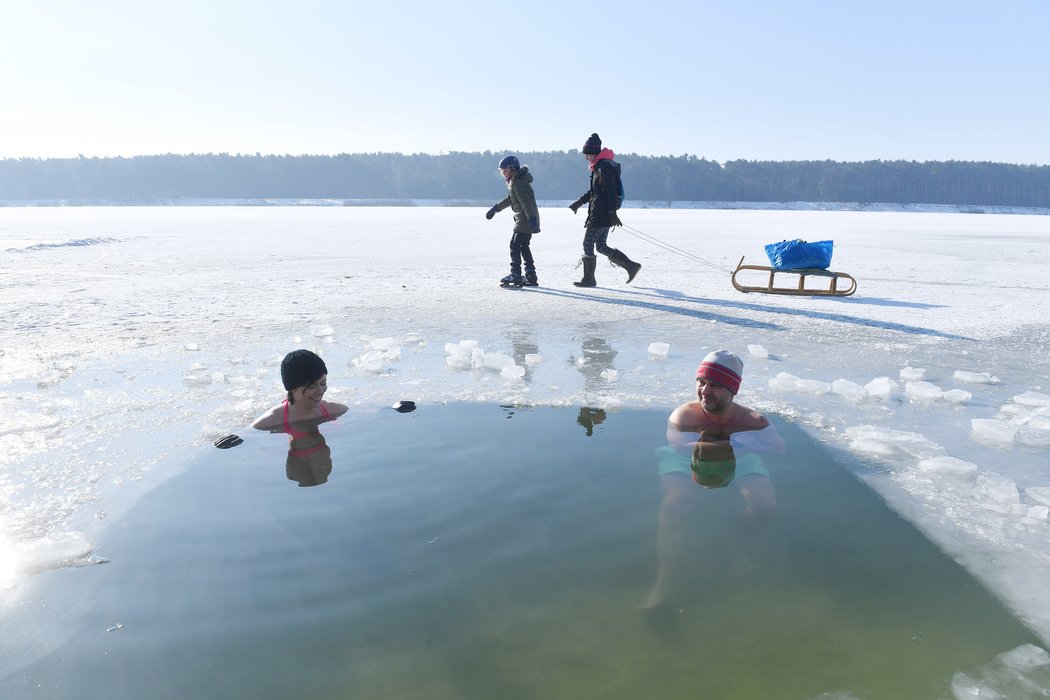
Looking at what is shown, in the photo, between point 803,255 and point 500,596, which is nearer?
point 500,596

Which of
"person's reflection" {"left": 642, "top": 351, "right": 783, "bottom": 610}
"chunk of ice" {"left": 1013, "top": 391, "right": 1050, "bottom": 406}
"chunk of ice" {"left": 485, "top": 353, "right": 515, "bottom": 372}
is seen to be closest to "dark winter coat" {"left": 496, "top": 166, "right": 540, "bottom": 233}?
"chunk of ice" {"left": 485, "top": 353, "right": 515, "bottom": 372}

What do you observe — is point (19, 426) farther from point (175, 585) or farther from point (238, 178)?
point (238, 178)

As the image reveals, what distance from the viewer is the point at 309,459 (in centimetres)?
323

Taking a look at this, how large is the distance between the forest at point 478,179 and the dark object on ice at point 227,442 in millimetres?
87360

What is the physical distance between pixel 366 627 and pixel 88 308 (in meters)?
6.63

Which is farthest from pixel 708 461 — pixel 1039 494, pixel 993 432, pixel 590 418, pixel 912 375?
pixel 912 375

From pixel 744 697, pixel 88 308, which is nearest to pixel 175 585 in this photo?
pixel 744 697

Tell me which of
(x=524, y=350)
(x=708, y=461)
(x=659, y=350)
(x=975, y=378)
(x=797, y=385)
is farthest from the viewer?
(x=524, y=350)

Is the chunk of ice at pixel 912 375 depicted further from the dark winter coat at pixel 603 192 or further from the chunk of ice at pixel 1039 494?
the dark winter coat at pixel 603 192

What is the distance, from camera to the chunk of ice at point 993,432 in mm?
3391

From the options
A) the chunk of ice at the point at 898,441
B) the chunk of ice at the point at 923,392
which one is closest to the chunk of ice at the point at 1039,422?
the chunk of ice at the point at 923,392

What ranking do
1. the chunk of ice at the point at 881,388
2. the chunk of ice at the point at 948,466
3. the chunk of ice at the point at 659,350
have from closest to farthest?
the chunk of ice at the point at 948,466, the chunk of ice at the point at 881,388, the chunk of ice at the point at 659,350

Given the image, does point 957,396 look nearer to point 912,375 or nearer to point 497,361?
point 912,375

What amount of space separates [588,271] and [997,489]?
6521 millimetres
